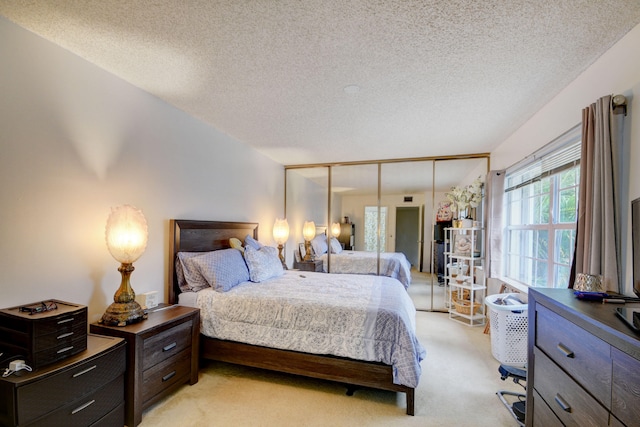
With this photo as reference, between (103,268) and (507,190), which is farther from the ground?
(507,190)

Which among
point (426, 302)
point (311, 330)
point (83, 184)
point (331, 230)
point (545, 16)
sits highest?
point (545, 16)

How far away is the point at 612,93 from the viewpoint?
1.62m

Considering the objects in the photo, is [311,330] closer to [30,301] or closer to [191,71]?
[30,301]

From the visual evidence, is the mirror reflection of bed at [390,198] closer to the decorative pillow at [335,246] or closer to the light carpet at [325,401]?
the decorative pillow at [335,246]

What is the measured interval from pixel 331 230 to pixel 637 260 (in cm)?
398

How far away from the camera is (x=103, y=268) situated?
82.2 inches

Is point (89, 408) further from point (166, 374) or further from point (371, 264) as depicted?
point (371, 264)

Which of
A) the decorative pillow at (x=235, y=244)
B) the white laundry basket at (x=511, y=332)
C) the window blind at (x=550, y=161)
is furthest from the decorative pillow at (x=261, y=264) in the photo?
the window blind at (x=550, y=161)

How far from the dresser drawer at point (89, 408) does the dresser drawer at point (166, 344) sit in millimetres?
192

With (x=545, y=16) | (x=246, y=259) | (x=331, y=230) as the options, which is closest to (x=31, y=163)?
(x=246, y=259)

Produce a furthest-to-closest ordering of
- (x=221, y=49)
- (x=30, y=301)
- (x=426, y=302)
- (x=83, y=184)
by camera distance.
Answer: (x=426, y=302)
(x=83, y=184)
(x=221, y=49)
(x=30, y=301)

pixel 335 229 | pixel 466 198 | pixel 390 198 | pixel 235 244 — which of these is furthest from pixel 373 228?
pixel 235 244

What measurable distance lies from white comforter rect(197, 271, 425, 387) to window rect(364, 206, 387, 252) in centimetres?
190

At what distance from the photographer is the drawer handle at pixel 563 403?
3.93ft
